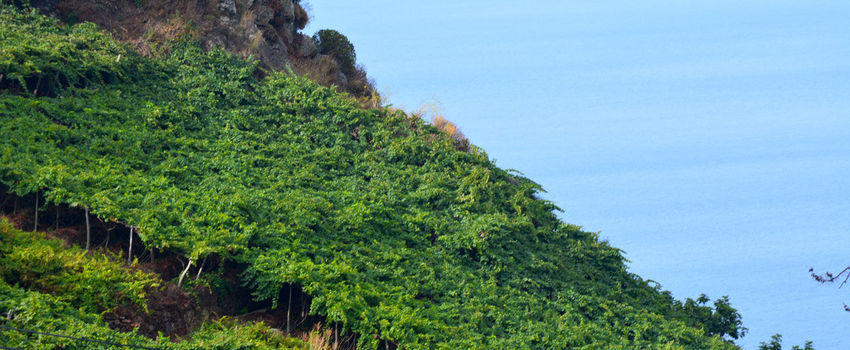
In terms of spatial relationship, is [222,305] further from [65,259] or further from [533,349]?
[533,349]

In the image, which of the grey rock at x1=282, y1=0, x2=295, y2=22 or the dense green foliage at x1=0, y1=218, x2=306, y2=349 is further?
the grey rock at x1=282, y1=0, x2=295, y2=22

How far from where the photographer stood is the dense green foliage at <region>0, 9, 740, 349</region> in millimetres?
13297

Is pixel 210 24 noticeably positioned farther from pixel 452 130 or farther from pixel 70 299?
pixel 70 299

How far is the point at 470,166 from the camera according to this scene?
1984 centimetres

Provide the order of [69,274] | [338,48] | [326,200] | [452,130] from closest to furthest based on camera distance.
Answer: [69,274], [326,200], [452,130], [338,48]

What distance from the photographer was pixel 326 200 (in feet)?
52.7

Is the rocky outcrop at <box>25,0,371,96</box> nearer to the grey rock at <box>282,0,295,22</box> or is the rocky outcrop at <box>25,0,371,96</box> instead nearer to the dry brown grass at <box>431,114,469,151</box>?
the grey rock at <box>282,0,295,22</box>

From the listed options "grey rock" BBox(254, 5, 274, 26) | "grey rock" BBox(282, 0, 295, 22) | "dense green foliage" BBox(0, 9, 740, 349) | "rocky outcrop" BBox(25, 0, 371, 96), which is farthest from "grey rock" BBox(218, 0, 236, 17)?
"dense green foliage" BBox(0, 9, 740, 349)

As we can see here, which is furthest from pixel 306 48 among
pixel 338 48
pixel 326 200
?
pixel 326 200

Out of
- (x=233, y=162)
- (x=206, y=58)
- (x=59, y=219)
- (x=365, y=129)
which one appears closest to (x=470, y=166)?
(x=365, y=129)

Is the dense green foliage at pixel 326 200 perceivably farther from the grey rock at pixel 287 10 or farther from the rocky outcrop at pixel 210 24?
the grey rock at pixel 287 10

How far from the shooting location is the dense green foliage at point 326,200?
13297 millimetres

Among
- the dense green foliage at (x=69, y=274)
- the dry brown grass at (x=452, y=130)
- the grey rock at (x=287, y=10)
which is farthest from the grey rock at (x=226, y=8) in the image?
the dense green foliage at (x=69, y=274)

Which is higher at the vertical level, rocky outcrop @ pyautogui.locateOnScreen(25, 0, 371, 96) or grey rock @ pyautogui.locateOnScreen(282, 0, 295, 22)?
grey rock @ pyautogui.locateOnScreen(282, 0, 295, 22)
